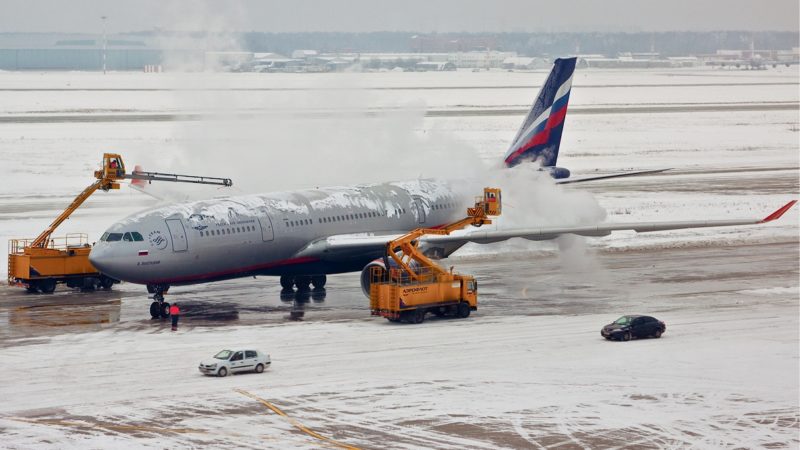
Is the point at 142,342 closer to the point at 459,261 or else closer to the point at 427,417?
the point at 427,417

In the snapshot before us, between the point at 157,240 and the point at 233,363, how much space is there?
11187 mm

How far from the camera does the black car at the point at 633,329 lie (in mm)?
48312

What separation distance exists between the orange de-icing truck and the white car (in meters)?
9.88

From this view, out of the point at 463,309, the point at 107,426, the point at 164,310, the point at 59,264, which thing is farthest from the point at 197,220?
the point at 107,426

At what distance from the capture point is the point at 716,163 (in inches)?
4732

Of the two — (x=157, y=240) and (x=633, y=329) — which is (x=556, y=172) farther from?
(x=157, y=240)

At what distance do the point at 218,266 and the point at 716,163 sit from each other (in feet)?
250

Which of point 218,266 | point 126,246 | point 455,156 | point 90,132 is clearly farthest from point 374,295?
point 90,132

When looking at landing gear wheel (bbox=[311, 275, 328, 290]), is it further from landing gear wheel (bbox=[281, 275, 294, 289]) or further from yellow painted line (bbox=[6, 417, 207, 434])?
yellow painted line (bbox=[6, 417, 207, 434])

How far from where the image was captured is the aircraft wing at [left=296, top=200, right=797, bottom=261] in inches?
2239

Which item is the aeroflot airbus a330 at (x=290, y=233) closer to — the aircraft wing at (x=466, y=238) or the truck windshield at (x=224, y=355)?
the aircraft wing at (x=466, y=238)

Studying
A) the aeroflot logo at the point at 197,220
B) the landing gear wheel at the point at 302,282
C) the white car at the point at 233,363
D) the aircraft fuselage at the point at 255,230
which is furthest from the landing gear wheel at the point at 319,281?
the white car at the point at 233,363

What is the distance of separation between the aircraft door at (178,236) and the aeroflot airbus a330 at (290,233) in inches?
1.6

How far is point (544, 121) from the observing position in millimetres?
69688
